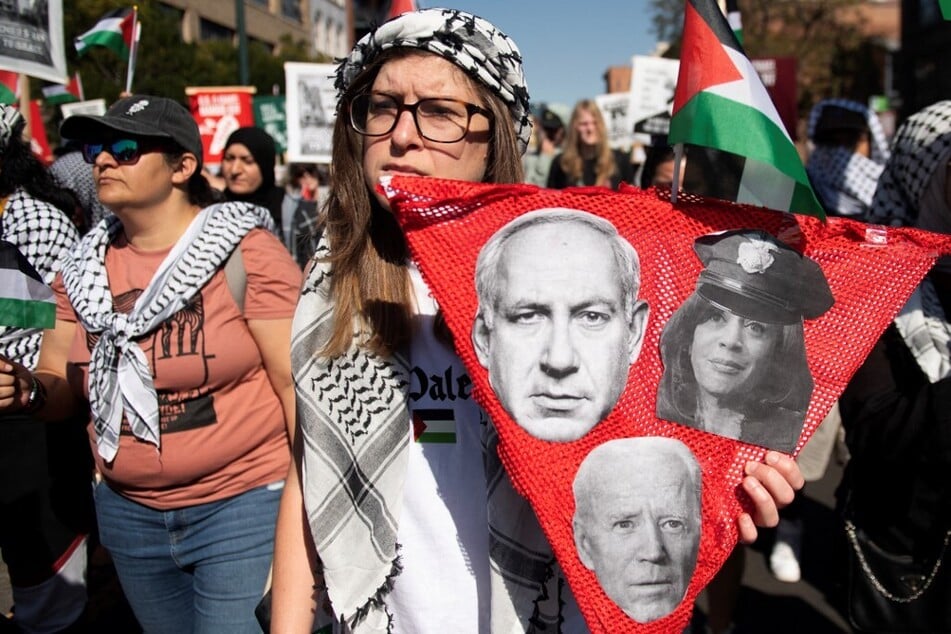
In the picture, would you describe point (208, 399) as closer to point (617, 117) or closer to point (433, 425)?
point (433, 425)

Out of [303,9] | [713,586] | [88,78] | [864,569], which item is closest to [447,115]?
[864,569]

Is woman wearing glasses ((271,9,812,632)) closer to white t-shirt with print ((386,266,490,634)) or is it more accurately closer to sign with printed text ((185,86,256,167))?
white t-shirt with print ((386,266,490,634))

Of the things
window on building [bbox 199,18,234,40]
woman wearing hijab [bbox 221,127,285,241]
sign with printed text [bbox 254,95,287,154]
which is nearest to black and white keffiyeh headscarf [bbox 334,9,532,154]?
woman wearing hijab [bbox 221,127,285,241]

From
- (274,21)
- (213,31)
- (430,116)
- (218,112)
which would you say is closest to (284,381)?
(430,116)

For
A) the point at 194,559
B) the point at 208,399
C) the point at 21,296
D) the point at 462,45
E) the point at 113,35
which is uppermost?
the point at 113,35

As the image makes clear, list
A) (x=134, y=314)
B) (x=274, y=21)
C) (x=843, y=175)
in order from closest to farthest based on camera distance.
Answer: (x=134, y=314) < (x=843, y=175) < (x=274, y=21)

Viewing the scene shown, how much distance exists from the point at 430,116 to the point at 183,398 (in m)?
1.33

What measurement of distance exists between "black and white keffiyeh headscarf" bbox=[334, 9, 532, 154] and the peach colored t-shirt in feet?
3.50

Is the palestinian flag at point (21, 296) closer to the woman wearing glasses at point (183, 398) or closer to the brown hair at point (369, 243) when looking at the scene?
the woman wearing glasses at point (183, 398)

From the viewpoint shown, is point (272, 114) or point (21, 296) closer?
point (21, 296)

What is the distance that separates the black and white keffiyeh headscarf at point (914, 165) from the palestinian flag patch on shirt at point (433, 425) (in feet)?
4.68

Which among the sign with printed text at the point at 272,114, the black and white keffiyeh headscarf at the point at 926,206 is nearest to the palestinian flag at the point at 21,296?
the black and white keffiyeh headscarf at the point at 926,206

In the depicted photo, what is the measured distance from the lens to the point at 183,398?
2.45 meters

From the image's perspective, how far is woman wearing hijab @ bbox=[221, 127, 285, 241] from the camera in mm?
5199
